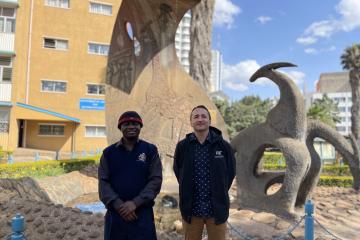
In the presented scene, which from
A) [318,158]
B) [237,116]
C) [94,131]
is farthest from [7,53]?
[237,116]

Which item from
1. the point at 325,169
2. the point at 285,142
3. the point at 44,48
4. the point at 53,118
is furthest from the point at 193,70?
the point at 44,48

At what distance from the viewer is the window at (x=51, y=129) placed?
73.6ft

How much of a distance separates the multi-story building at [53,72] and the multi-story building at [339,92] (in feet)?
192

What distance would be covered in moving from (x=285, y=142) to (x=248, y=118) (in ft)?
84.7

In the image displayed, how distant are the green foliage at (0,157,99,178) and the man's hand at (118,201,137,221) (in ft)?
24.8

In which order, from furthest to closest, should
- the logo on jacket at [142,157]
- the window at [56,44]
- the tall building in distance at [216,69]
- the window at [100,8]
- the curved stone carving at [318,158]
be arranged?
the tall building in distance at [216,69]
the window at [100,8]
the window at [56,44]
the curved stone carving at [318,158]
the logo on jacket at [142,157]

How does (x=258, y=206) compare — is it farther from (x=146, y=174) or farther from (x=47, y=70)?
(x=47, y=70)

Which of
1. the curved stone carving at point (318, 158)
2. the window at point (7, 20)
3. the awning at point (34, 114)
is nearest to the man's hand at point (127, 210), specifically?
the curved stone carving at point (318, 158)

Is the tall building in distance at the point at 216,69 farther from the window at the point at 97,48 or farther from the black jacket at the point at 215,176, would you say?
the black jacket at the point at 215,176

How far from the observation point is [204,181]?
2.97 metres

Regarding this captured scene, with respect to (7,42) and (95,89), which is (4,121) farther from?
(95,89)

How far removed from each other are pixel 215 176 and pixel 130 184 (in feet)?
2.45

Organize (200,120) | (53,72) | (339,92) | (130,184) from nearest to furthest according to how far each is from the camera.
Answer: (130,184) → (200,120) → (53,72) → (339,92)

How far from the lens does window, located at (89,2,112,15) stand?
23272mm
